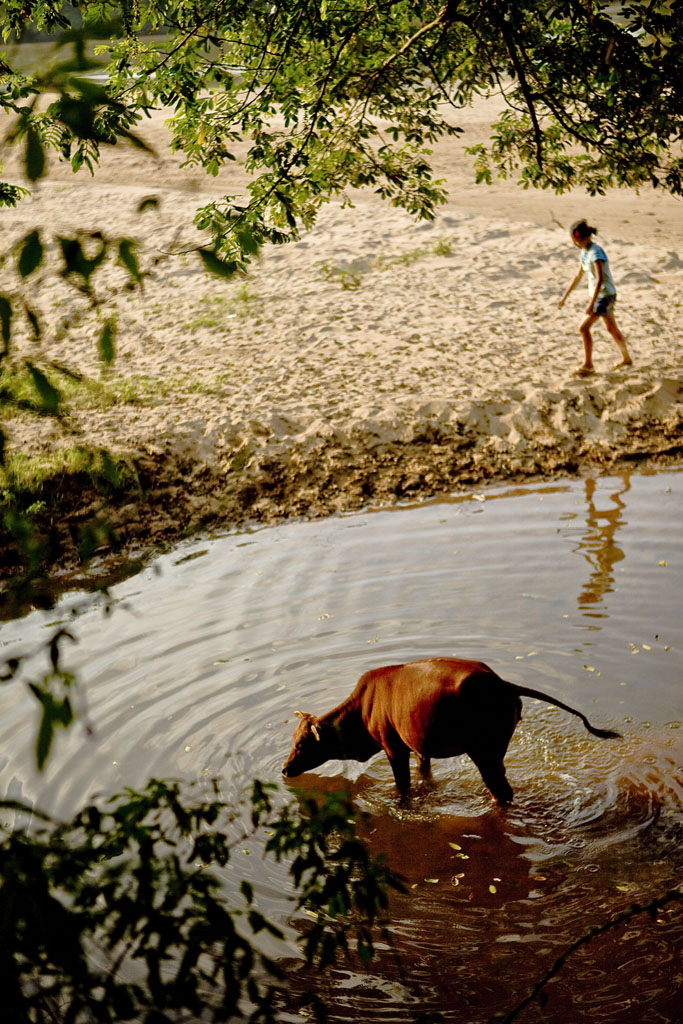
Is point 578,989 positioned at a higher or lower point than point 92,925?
lower

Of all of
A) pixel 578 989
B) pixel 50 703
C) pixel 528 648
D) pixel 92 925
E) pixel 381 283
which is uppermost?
pixel 381 283

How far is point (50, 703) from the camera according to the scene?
1863 millimetres

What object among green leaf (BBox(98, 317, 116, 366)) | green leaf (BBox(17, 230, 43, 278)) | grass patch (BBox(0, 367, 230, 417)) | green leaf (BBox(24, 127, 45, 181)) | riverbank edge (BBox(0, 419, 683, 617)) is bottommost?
riverbank edge (BBox(0, 419, 683, 617))

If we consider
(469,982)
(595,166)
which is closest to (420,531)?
(595,166)

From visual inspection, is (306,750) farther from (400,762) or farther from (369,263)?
(369,263)

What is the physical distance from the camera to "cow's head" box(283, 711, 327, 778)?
579 centimetres

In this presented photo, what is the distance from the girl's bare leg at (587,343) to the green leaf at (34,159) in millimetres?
10995

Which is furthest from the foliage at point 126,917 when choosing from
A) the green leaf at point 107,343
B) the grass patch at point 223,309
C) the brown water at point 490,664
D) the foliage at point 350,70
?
the grass patch at point 223,309

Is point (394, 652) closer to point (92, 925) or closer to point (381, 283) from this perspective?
point (92, 925)

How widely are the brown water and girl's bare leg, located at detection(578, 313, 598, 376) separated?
229 cm

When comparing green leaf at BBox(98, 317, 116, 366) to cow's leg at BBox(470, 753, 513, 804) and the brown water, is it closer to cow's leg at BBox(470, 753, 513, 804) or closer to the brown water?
the brown water

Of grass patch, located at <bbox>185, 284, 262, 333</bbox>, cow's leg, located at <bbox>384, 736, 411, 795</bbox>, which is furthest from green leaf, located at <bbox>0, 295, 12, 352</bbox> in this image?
grass patch, located at <bbox>185, 284, 262, 333</bbox>

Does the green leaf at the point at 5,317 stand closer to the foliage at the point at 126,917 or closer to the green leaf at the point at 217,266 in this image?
the green leaf at the point at 217,266

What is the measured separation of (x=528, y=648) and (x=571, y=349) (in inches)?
261
